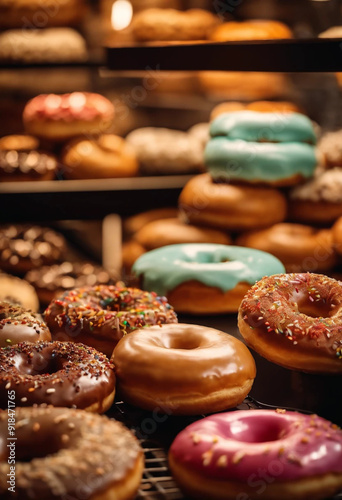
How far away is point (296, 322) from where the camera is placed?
171cm

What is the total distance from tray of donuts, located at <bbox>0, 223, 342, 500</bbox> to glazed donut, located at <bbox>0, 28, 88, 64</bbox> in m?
2.43

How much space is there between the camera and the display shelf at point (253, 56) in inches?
64.4

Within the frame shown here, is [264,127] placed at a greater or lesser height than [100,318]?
greater

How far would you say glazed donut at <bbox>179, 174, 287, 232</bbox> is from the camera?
3.23 metres

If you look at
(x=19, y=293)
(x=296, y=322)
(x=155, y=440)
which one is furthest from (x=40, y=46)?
(x=155, y=440)

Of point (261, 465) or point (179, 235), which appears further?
point (179, 235)

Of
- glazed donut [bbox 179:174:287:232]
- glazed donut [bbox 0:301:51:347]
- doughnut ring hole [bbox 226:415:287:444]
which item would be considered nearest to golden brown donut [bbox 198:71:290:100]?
glazed donut [bbox 179:174:287:232]

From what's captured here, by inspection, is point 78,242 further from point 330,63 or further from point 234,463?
point 234,463

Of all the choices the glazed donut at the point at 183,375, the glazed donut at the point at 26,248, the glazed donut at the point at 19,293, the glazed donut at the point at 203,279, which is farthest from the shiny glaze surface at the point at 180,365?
the glazed donut at the point at 26,248

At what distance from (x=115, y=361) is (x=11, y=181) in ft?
8.06

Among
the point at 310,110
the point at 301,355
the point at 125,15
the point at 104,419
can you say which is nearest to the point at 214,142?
the point at 310,110

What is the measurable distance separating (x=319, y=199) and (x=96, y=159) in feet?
4.68

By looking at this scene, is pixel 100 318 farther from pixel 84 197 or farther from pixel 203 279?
pixel 84 197

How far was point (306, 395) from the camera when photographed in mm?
1622
